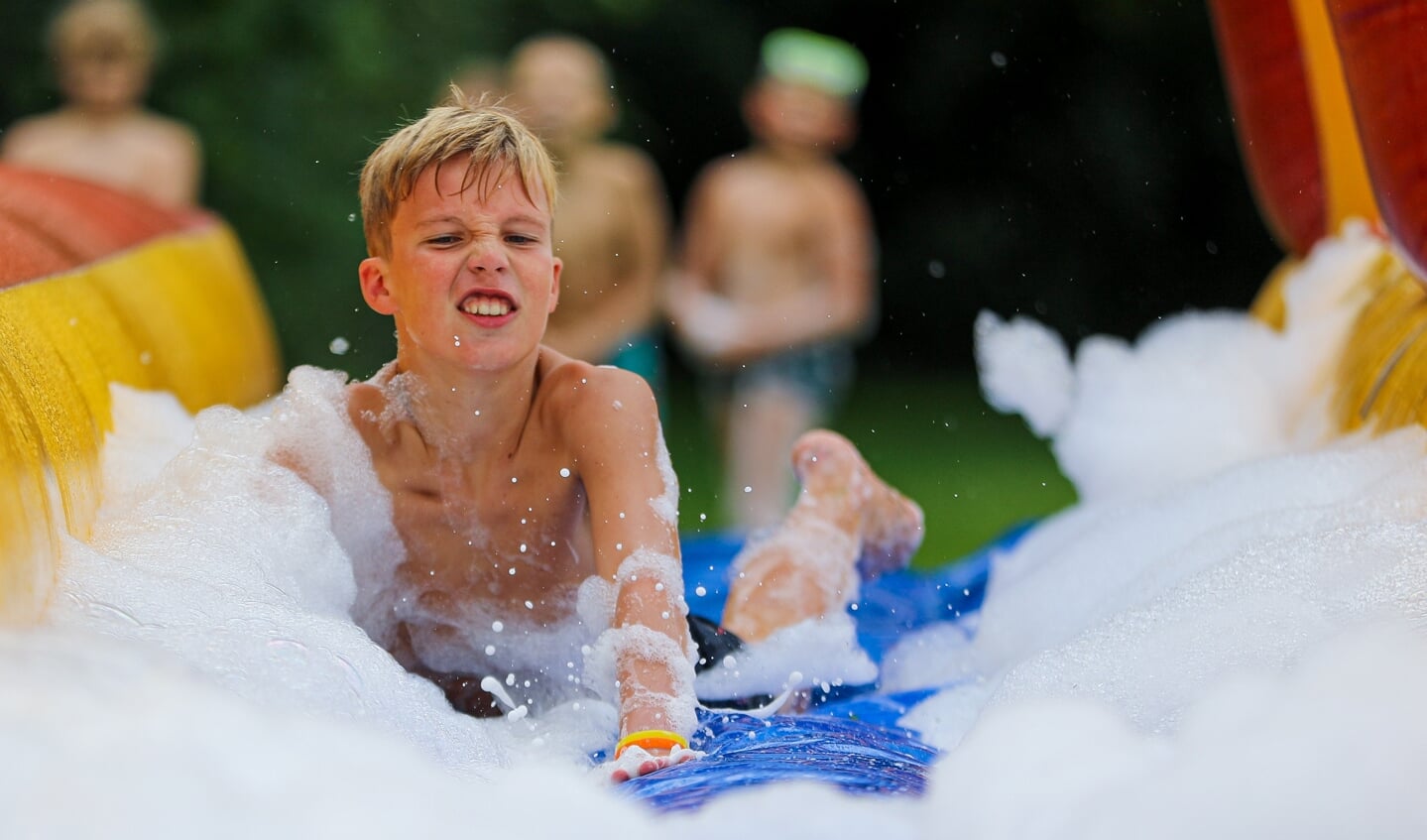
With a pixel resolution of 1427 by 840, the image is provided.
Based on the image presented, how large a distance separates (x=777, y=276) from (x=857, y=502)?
7.16 ft

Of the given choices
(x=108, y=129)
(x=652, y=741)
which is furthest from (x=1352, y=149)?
(x=108, y=129)

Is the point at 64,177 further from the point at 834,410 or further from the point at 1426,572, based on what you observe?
the point at 834,410

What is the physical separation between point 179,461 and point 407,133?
0.52 m

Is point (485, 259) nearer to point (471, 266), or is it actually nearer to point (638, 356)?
point (471, 266)

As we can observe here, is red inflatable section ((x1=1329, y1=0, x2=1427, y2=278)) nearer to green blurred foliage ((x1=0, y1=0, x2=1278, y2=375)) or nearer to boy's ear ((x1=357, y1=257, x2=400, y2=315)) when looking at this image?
boy's ear ((x1=357, y1=257, x2=400, y2=315))

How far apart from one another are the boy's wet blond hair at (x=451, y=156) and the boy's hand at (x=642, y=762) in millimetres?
650

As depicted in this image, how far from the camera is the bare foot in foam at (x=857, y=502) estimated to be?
2.43 m

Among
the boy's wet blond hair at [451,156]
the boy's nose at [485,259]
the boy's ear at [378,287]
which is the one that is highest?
the boy's wet blond hair at [451,156]

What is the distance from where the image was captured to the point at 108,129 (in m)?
4.46

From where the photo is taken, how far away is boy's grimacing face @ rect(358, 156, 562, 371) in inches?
68.9

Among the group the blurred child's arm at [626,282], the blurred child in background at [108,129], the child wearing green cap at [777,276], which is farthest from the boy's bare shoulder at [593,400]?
the blurred child in background at [108,129]

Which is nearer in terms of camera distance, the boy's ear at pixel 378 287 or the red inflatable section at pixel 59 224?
the boy's ear at pixel 378 287

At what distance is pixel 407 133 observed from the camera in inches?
71.2

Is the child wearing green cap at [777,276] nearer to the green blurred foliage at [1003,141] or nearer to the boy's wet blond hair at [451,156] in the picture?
the boy's wet blond hair at [451,156]
